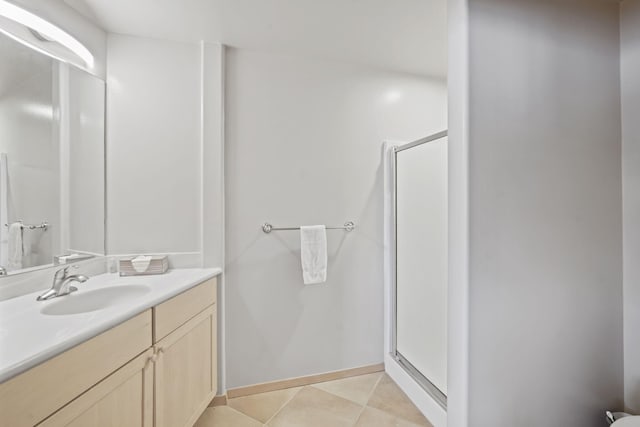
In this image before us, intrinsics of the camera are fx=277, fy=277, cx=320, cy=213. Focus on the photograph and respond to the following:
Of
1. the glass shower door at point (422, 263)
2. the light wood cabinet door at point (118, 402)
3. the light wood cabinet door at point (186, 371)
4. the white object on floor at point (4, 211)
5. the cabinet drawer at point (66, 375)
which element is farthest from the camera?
the glass shower door at point (422, 263)

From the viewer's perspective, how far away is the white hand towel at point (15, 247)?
119 cm

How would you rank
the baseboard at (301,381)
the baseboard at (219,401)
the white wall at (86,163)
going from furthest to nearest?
the baseboard at (301,381), the baseboard at (219,401), the white wall at (86,163)

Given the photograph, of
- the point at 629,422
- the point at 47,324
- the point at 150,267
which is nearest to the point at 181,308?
the point at 150,267

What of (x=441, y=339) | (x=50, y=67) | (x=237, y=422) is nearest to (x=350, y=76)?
(x=50, y=67)

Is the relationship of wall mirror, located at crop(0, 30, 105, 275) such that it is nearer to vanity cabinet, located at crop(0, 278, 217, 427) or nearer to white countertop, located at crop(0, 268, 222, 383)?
white countertop, located at crop(0, 268, 222, 383)

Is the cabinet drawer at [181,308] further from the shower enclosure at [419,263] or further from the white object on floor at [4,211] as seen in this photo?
the shower enclosure at [419,263]

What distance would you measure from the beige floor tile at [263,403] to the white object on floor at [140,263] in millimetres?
1028

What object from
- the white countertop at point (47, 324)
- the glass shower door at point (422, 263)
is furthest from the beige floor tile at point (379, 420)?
the white countertop at point (47, 324)

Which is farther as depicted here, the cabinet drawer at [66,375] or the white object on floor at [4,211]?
the white object on floor at [4,211]

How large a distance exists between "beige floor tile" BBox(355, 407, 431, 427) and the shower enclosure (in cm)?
19

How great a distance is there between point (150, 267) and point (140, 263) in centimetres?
6

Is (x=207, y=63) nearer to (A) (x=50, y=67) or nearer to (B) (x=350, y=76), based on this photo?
(A) (x=50, y=67)

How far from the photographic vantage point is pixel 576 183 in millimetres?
1319

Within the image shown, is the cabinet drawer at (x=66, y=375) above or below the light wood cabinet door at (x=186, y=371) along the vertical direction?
above
